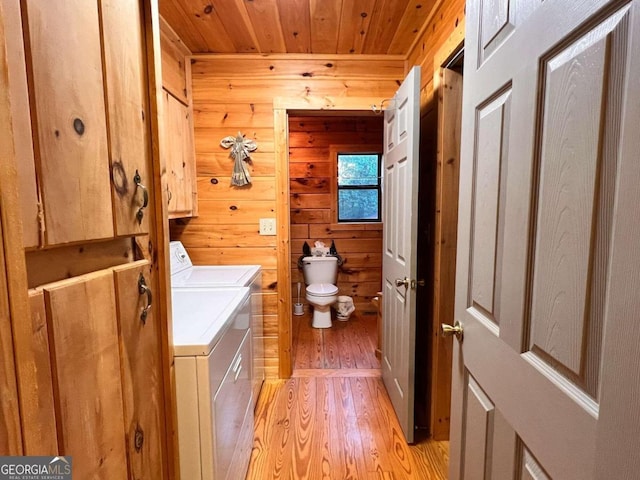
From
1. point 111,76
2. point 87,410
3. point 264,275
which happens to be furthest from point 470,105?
point 264,275

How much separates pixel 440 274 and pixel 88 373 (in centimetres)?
157

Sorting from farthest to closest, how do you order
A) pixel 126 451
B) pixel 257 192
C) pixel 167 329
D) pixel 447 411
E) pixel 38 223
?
pixel 257 192 → pixel 447 411 → pixel 167 329 → pixel 126 451 → pixel 38 223

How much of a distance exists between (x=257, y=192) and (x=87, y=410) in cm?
187

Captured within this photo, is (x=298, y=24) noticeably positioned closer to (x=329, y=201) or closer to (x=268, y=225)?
(x=268, y=225)

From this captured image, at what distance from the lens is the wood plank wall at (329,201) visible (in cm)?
384

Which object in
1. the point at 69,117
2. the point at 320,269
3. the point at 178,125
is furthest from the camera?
the point at 320,269

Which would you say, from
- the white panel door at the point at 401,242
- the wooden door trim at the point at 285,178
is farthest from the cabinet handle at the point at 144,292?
the wooden door trim at the point at 285,178

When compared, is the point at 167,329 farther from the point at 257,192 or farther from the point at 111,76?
the point at 257,192

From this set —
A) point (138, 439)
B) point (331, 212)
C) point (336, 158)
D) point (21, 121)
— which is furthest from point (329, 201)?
point (21, 121)

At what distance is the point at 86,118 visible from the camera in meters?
0.61

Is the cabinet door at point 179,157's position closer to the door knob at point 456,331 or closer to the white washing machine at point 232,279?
the white washing machine at point 232,279

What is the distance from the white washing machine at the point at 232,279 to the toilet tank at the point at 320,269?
55.4 inches

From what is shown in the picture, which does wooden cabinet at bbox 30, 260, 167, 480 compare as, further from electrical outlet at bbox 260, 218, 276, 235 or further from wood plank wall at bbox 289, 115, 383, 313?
wood plank wall at bbox 289, 115, 383, 313

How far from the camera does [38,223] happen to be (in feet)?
1.67
